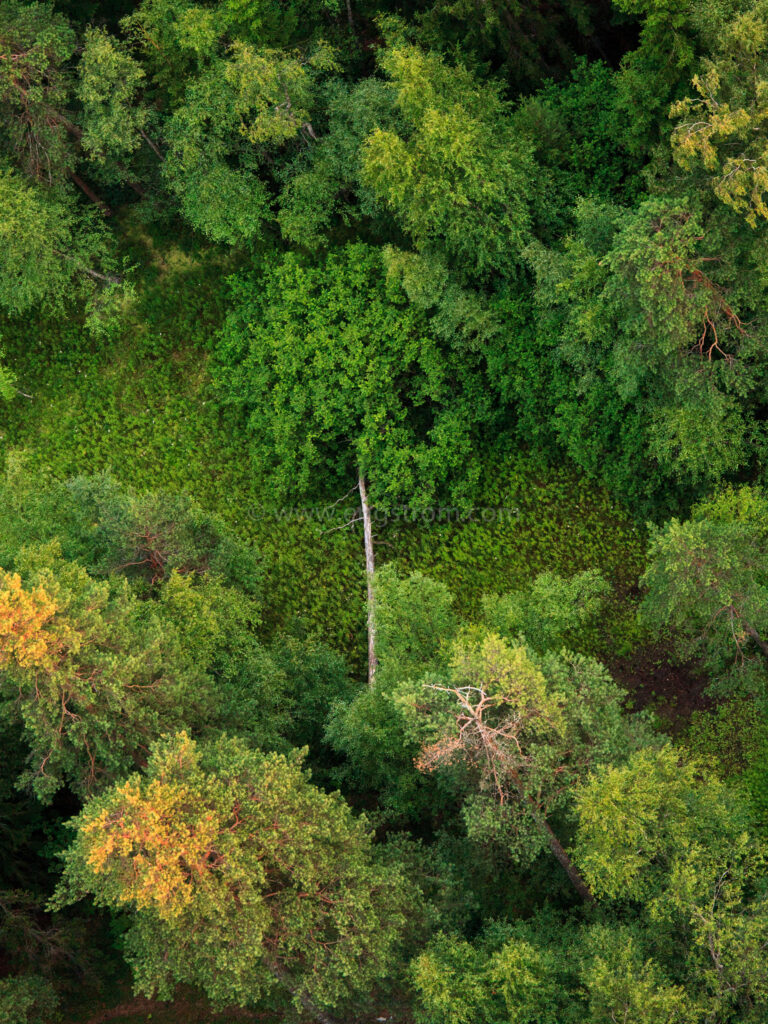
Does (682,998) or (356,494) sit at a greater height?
(356,494)

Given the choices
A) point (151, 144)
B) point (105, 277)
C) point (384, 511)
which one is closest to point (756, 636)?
point (384, 511)

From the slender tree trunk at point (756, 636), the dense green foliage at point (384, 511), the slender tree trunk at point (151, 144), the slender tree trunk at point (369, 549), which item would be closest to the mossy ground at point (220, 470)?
the dense green foliage at point (384, 511)

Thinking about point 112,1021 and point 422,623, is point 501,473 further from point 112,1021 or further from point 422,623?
point 112,1021

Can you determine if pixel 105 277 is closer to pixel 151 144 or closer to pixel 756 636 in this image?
pixel 151 144

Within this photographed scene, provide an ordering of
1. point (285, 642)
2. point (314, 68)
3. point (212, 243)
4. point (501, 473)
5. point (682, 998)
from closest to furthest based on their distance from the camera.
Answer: point (682, 998), point (285, 642), point (314, 68), point (501, 473), point (212, 243)

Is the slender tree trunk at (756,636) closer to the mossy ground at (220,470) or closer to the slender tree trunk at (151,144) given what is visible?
the mossy ground at (220,470)

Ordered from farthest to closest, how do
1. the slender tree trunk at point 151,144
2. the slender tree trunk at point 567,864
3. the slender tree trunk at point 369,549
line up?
the slender tree trunk at point 151,144
the slender tree trunk at point 369,549
the slender tree trunk at point 567,864

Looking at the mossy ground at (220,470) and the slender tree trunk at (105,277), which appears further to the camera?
the slender tree trunk at (105,277)

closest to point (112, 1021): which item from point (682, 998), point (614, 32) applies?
point (682, 998)

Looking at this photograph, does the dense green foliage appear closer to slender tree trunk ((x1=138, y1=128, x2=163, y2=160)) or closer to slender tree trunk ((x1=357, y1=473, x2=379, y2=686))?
slender tree trunk ((x1=357, y1=473, x2=379, y2=686))

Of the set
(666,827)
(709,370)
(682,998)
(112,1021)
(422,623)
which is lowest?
(112,1021)
